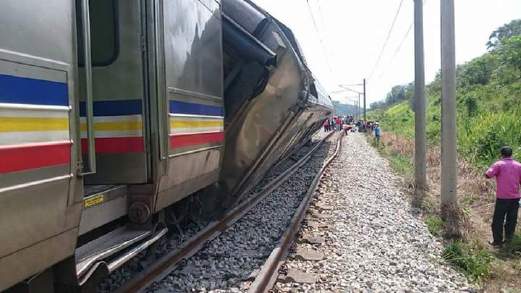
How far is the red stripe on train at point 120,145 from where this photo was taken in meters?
4.11

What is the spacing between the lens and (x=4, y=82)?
237 centimetres

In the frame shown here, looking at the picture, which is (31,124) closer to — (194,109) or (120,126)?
(120,126)

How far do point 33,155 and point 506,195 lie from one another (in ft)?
22.4

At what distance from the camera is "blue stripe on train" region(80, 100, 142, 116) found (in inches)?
163

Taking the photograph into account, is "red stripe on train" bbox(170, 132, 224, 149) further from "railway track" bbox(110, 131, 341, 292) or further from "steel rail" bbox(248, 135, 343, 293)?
"steel rail" bbox(248, 135, 343, 293)

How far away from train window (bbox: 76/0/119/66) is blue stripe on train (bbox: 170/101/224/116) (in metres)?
0.70

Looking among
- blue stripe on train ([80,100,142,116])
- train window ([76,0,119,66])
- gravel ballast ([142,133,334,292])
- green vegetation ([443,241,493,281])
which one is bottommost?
green vegetation ([443,241,493,281])

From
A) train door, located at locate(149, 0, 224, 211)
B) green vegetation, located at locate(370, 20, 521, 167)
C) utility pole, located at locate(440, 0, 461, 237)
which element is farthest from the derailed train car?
green vegetation, located at locate(370, 20, 521, 167)

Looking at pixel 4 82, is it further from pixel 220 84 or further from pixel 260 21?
pixel 260 21

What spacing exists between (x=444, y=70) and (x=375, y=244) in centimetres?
358

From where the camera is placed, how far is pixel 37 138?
2.62 m

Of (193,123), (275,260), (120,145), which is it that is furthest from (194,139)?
(275,260)

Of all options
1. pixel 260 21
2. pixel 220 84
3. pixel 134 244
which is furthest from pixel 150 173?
pixel 260 21

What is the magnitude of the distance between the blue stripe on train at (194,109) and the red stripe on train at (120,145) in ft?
1.80
